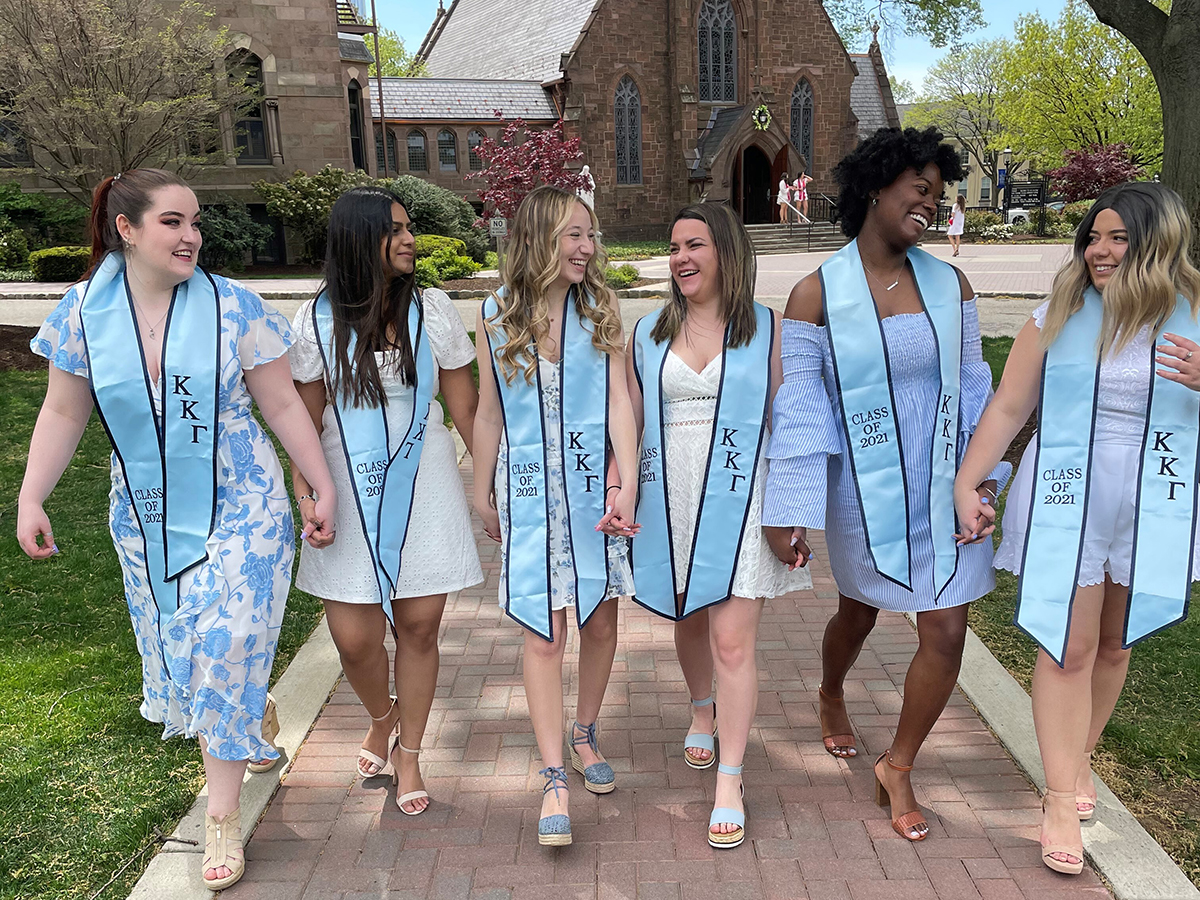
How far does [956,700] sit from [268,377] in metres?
3.08

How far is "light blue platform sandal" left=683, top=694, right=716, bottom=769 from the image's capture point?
137 inches

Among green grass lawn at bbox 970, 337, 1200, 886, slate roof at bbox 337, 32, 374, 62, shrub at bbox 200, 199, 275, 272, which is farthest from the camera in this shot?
slate roof at bbox 337, 32, 374, 62

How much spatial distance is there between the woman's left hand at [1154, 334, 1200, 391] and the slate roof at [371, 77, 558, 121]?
33.0 meters

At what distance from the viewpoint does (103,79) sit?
17250 millimetres

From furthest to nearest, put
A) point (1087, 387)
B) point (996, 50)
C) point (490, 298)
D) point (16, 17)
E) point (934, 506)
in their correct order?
point (996, 50) → point (16, 17) → point (490, 298) → point (934, 506) → point (1087, 387)

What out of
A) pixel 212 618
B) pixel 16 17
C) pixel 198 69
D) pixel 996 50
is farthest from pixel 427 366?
pixel 996 50

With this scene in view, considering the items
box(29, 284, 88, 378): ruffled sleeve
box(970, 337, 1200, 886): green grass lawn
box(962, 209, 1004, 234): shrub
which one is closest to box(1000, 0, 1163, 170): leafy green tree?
box(962, 209, 1004, 234): shrub

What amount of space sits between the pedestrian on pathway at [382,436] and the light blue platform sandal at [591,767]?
1.95 feet

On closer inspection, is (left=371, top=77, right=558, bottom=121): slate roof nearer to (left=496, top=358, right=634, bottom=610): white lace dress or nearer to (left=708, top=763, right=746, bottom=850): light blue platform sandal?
(left=496, top=358, right=634, bottom=610): white lace dress

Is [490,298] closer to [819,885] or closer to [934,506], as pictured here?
[934,506]

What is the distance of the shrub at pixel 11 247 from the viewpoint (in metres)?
22.5

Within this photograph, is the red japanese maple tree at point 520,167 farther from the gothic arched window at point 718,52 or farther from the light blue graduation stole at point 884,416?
the light blue graduation stole at point 884,416

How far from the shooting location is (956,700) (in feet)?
13.1

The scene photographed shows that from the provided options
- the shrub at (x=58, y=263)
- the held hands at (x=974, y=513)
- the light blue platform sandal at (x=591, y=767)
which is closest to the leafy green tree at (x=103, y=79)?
the shrub at (x=58, y=263)
